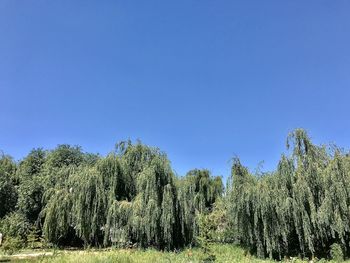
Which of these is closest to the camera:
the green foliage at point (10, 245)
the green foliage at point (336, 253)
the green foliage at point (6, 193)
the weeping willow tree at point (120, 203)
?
the green foliage at point (336, 253)

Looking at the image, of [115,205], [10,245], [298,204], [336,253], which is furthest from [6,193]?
[336,253]

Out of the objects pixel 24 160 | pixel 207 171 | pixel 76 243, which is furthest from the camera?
pixel 207 171

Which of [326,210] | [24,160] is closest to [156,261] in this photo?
[326,210]

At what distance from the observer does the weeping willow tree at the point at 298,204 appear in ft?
40.9

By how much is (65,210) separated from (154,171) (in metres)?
5.23

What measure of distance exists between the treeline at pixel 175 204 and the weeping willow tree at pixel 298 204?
1.5 inches

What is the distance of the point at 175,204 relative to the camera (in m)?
15.9

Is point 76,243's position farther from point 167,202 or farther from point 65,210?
Result: point 167,202

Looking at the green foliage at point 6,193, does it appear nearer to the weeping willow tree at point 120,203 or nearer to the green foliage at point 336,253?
the weeping willow tree at point 120,203

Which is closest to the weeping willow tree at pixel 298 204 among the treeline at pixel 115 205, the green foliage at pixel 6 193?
the treeline at pixel 115 205

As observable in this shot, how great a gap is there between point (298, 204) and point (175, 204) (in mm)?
5710

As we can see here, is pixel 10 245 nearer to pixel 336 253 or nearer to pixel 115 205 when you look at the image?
pixel 115 205

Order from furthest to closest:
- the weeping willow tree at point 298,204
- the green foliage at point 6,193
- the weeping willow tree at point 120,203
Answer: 1. the green foliage at point 6,193
2. the weeping willow tree at point 120,203
3. the weeping willow tree at point 298,204

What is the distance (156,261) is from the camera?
30.8 feet
